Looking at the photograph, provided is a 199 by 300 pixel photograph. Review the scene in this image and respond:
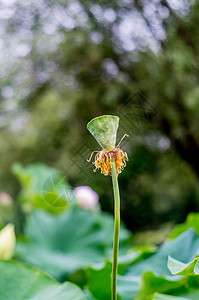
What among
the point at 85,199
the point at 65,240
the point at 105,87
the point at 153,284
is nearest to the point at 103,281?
the point at 153,284

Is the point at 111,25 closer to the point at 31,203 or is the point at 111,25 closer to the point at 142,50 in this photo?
the point at 142,50

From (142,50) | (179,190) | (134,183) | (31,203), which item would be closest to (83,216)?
(31,203)

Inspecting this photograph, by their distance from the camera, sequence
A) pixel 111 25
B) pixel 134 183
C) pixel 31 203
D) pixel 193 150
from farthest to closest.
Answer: pixel 134 183 < pixel 193 150 < pixel 111 25 < pixel 31 203

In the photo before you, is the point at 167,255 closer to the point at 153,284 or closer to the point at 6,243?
the point at 153,284

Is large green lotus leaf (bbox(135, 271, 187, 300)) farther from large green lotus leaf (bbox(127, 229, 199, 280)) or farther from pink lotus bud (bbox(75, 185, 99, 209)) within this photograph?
pink lotus bud (bbox(75, 185, 99, 209))

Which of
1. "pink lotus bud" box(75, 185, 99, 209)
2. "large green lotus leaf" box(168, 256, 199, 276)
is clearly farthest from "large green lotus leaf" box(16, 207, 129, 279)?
"large green lotus leaf" box(168, 256, 199, 276)

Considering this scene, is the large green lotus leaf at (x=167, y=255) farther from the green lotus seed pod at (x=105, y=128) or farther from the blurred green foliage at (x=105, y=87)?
the blurred green foliage at (x=105, y=87)
